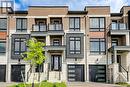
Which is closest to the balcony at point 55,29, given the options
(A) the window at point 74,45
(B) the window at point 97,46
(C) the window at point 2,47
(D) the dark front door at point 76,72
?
(A) the window at point 74,45

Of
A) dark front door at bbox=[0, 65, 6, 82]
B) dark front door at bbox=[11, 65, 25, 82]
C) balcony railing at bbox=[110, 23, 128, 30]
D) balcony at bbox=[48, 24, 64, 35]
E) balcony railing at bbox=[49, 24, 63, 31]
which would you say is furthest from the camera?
dark front door at bbox=[0, 65, 6, 82]

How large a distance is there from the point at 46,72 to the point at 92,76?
6444 mm

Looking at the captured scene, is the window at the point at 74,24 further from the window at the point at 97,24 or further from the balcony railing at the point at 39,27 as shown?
the balcony railing at the point at 39,27

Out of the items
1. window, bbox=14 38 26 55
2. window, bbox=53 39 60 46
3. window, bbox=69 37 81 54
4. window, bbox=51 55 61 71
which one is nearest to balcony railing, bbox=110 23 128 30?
window, bbox=69 37 81 54

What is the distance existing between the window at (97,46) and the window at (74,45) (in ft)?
5.81

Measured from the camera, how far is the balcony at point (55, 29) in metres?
40.8

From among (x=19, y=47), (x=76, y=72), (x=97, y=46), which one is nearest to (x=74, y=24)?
(x=97, y=46)

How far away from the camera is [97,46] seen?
41344mm

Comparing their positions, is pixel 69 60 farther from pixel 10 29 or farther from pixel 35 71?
pixel 10 29

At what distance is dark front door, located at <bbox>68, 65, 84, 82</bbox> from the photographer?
41031mm

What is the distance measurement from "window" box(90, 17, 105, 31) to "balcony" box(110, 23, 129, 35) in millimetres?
1626

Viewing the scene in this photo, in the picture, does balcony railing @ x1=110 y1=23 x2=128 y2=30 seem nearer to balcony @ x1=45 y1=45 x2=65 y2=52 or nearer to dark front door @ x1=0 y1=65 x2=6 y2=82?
balcony @ x1=45 y1=45 x2=65 y2=52

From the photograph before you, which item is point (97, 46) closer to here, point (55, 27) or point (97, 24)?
point (97, 24)

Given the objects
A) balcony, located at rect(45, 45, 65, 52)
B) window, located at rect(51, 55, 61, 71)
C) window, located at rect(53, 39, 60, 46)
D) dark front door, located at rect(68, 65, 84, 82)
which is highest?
window, located at rect(53, 39, 60, 46)
